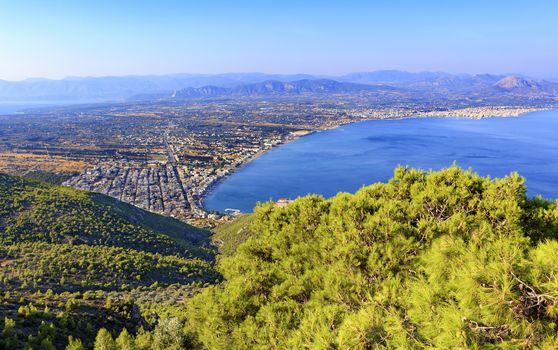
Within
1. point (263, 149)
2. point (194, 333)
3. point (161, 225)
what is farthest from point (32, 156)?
point (194, 333)

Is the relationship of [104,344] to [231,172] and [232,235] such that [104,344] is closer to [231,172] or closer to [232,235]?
[232,235]

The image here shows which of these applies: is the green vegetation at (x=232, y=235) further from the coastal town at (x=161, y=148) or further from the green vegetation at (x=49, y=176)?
the green vegetation at (x=49, y=176)

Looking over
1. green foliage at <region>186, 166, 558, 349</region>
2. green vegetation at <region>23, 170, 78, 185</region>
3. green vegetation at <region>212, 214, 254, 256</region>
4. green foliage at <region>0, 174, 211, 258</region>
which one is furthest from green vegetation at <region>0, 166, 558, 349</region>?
green vegetation at <region>23, 170, 78, 185</region>

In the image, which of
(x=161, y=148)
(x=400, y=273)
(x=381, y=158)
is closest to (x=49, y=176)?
(x=161, y=148)

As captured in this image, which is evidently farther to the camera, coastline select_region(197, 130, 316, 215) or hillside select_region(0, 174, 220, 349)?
coastline select_region(197, 130, 316, 215)

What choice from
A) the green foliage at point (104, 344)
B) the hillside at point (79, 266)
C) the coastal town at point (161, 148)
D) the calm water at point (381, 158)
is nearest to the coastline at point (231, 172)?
the coastal town at point (161, 148)

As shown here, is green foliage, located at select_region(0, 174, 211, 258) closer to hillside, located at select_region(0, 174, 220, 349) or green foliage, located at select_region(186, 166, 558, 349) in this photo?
hillside, located at select_region(0, 174, 220, 349)

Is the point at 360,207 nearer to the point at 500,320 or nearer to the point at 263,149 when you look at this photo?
the point at 500,320

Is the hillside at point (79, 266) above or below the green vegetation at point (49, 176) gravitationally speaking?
above
